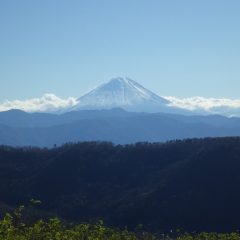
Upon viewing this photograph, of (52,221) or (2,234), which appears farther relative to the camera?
(52,221)

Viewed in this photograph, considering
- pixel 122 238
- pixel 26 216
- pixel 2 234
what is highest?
pixel 2 234

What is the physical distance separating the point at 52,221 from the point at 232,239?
1177 inches

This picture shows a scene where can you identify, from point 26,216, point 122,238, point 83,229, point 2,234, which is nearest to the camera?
point 2,234

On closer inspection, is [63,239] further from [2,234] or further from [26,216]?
[26,216]

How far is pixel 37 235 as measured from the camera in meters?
59.4

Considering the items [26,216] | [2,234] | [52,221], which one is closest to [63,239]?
[52,221]

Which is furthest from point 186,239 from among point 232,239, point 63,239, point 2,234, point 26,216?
point 26,216

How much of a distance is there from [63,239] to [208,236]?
36457 mm

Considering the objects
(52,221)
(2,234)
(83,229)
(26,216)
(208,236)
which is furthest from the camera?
(26,216)

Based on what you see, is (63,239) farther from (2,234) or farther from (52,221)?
(2,234)

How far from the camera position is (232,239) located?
7575cm

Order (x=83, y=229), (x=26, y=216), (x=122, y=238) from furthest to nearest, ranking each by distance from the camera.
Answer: (x=26, y=216), (x=122, y=238), (x=83, y=229)

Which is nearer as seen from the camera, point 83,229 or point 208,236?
point 83,229

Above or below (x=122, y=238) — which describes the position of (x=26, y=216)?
below
